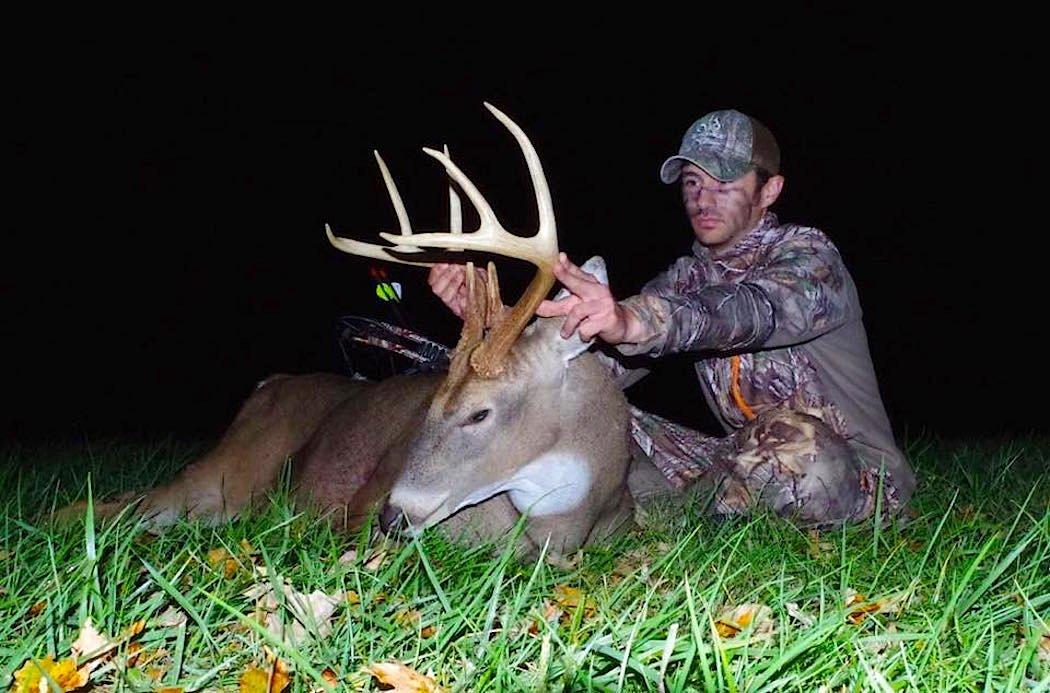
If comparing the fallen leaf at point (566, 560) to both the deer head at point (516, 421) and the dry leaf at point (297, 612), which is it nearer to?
the deer head at point (516, 421)

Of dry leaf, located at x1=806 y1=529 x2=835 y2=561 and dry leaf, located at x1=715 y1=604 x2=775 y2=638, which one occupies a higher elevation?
dry leaf, located at x1=715 y1=604 x2=775 y2=638

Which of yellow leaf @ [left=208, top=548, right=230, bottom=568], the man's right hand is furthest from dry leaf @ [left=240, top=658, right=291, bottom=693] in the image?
the man's right hand

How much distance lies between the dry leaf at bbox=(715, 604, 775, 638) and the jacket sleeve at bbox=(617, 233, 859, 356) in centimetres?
121

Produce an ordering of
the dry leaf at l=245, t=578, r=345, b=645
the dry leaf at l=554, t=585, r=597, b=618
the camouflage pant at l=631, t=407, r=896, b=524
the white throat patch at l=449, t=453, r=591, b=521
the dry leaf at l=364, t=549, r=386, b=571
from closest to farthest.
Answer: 1. the dry leaf at l=245, t=578, r=345, b=645
2. the dry leaf at l=554, t=585, r=597, b=618
3. the dry leaf at l=364, t=549, r=386, b=571
4. the white throat patch at l=449, t=453, r=591, b=521
5. the camouflage pant at l=631, t=407, r=896, b=524

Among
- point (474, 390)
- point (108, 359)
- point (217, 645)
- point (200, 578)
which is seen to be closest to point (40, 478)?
point (474, 390)

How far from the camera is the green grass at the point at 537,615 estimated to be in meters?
2.10

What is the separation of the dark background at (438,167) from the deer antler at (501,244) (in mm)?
15671

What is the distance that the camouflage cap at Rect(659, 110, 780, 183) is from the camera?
187 inches

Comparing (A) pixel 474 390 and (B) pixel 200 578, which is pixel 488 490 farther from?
(B) pixel 200 578

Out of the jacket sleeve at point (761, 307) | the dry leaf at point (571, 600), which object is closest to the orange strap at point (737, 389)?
the jacket sleeve at point (761, 307)

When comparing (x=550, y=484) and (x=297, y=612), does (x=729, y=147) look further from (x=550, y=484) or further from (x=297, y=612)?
(x=297, y=612)

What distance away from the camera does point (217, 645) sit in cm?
224

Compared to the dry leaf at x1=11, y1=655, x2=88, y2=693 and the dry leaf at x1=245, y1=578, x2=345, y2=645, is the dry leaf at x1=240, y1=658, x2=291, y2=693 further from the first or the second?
the dry leaf at x1=11, y1=655, x2=88, y2=693

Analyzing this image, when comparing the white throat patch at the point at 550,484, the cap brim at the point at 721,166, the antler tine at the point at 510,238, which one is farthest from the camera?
the cap brim at the point at 721,166
